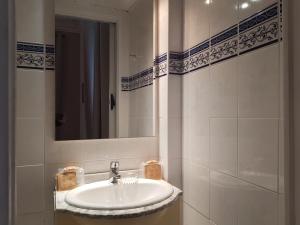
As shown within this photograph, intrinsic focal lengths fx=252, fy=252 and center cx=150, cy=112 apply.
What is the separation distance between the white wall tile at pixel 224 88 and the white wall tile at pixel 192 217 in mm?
547

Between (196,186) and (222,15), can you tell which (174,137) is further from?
(222,15)

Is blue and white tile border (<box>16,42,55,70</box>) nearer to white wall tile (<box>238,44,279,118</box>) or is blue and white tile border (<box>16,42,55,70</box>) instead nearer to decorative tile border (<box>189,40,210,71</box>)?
decorative tile border (<box>189,40,210,71</box>)

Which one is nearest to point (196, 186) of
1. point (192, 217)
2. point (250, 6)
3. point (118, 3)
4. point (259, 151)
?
point (192, 217)

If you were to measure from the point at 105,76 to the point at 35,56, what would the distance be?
0.38 meters

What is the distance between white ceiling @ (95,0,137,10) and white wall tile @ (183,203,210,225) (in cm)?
Result: 123

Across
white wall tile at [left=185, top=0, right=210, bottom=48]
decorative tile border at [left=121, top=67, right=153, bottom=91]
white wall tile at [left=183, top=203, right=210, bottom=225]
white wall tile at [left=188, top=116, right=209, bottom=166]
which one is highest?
white wall tile at [left=185, top=0, right=210, bottom=48]

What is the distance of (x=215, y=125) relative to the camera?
118 centimetres

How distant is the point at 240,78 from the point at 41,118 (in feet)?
3.13

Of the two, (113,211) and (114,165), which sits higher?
(114,165)

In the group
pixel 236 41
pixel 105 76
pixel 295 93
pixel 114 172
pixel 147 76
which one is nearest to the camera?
pixel 295 93

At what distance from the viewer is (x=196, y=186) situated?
1.36m

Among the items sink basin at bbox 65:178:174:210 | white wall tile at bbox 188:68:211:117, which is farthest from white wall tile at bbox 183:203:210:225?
white wall tile at bbox 188:68:211:117

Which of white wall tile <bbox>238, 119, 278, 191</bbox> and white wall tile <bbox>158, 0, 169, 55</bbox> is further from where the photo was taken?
white wall tile <bbox>158, 0, 169, 55</bbox>

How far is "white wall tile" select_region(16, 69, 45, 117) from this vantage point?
4.00 ft
